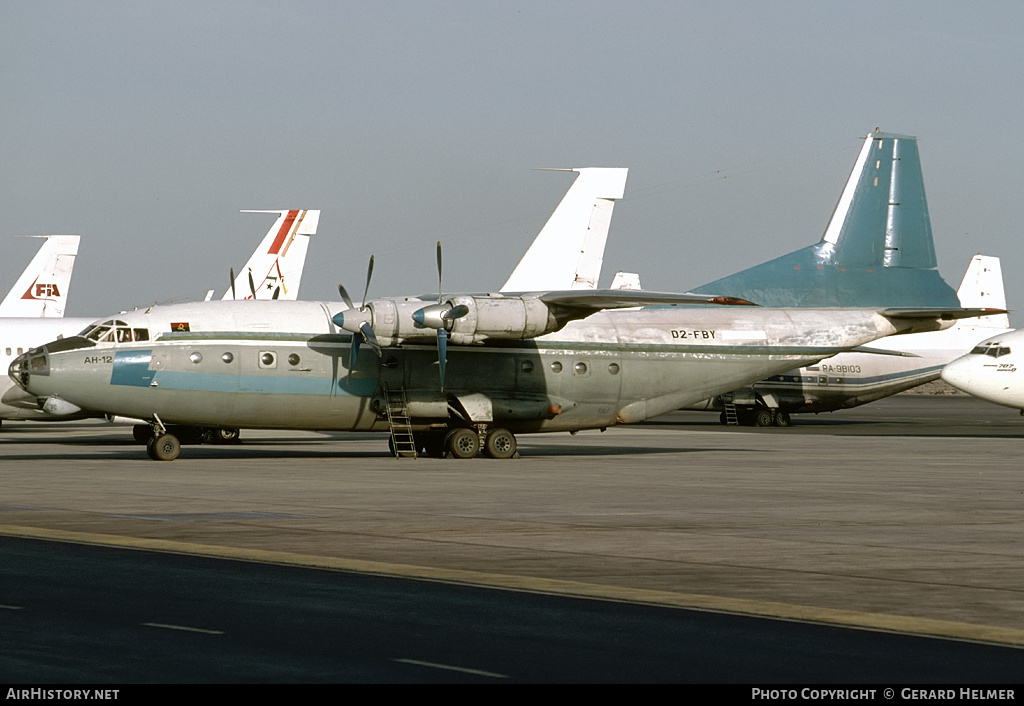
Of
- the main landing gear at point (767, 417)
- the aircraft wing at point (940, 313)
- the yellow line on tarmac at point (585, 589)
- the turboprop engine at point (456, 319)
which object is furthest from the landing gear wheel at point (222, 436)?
the main landing gear at point (767, 417)

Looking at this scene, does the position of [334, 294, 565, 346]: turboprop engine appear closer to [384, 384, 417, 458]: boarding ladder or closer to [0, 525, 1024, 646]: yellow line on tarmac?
[384, 384, 417, 458]: boarding ladder

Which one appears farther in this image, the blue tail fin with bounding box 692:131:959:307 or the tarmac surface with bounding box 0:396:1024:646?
the blue tail fin with bounding box 692:131:959:307

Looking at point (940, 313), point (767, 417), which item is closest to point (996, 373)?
point (940, 313)

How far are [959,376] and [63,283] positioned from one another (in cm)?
4318

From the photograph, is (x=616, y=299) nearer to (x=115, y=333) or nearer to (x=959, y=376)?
(x=115, y=333)

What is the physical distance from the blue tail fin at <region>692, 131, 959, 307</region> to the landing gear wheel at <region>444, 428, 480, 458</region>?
985 cm

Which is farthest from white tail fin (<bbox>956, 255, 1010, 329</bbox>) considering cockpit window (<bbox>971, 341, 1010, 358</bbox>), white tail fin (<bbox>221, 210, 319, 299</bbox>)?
white tail fin (<bbox>221, 210, 319, 299</bbox>)

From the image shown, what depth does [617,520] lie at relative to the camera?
2167 centimetres

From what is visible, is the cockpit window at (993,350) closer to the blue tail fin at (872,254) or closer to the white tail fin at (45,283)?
the blue tail fin at (872,254)

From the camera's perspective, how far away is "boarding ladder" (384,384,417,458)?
36.9 meters
